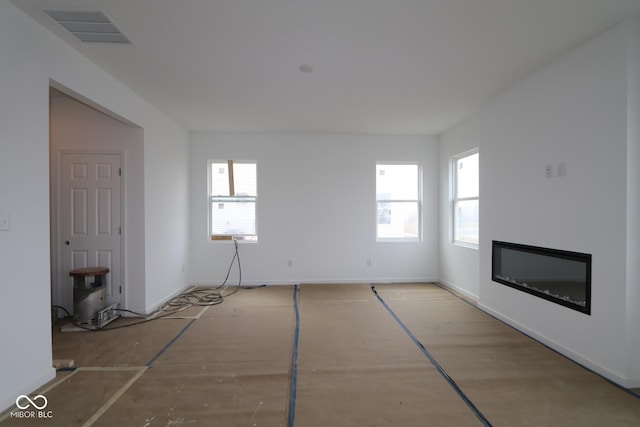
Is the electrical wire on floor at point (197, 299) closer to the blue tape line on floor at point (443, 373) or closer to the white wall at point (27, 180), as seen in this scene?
the white wall at point (27, 180)

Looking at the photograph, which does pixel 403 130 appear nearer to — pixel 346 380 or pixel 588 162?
pixel 588 162

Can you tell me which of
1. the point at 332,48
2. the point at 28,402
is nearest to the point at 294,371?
the point at 28,402

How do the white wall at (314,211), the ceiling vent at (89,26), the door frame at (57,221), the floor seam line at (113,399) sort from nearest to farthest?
the floor seam line at (113,399), the ceiling vent at (89,26), the door frame at (57,221), the white wall at (314,211)

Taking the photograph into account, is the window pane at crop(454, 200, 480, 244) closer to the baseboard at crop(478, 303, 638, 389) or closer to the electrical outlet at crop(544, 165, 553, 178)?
the baseboard at crop(478, 303, 638, 389)

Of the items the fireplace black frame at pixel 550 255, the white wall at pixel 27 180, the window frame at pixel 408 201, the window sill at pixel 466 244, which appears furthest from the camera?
the window frame at pixel 408 201

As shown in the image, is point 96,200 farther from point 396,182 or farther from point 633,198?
point 633,198

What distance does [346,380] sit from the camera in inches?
94.7

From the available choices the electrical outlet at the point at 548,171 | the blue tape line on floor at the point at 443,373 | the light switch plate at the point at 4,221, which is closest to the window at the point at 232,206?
the blue tape line on floor at the point at 443,373

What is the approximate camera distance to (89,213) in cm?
378

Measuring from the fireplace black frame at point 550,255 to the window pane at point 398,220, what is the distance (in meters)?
1.96

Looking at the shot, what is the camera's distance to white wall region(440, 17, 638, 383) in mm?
2348

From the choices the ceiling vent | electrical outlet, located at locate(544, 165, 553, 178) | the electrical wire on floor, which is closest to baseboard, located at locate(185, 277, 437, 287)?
the electrical wire on floor

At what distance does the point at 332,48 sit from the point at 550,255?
2872mm

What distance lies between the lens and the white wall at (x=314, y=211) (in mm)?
5418
